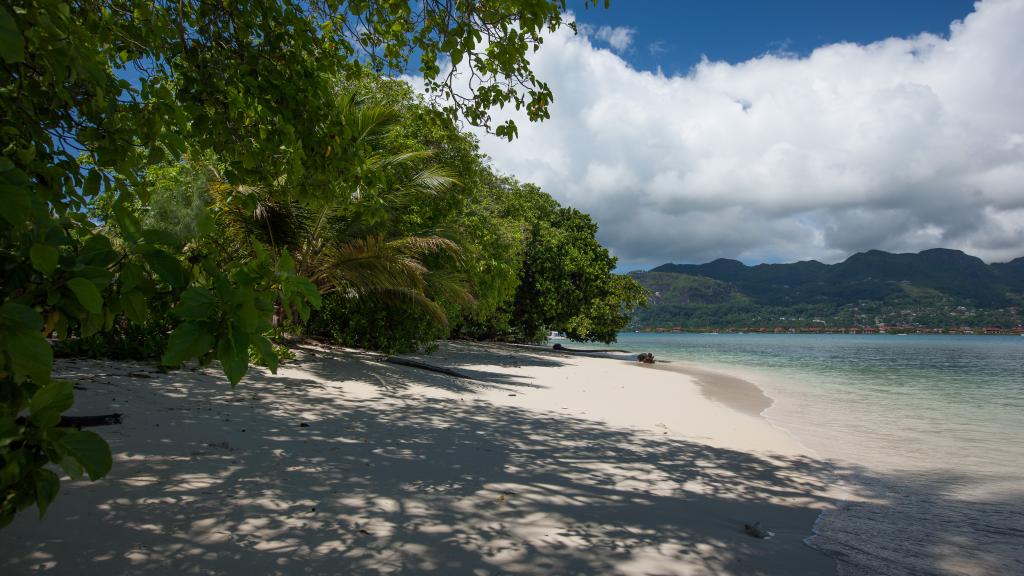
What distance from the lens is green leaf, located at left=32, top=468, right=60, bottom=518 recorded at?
1.05m

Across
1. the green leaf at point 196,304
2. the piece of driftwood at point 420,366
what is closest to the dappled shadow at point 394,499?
the green leaf at point 196,304

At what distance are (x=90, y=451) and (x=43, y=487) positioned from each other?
110 mm

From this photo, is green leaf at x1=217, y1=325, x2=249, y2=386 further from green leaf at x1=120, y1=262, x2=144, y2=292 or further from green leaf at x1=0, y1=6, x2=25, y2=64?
green leaf at x1=0, y1=6, x2=25, y2=64

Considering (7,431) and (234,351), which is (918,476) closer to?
(234,351)

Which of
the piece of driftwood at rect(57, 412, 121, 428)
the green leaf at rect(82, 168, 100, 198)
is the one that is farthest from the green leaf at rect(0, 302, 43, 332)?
the piece of driftwood at rect(57, 412, 121, 428)

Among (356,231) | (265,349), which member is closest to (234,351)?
(265,349)

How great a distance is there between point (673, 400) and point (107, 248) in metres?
11.3

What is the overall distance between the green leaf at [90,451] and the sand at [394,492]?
1.77m

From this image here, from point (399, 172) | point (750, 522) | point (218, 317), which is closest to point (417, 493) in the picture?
point (750, 522)

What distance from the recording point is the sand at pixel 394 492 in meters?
2.73

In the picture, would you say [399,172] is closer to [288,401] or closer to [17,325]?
[288,401]

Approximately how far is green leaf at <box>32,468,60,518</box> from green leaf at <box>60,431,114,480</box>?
0.17 ft

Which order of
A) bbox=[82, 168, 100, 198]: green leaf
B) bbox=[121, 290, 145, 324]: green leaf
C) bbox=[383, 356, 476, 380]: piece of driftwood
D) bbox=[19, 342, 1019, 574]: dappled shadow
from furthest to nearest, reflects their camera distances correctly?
1. bbox=[383, 356, 476, 380]: piece of driftwood
2. bbox=[19, 342, 1019, 574]: dappled shadow
3. bbox=[82, 168, 100, 198]: green leaf
4. bbox=[121, 290, 145, 324]: green leaf

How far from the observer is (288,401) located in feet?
21.0
